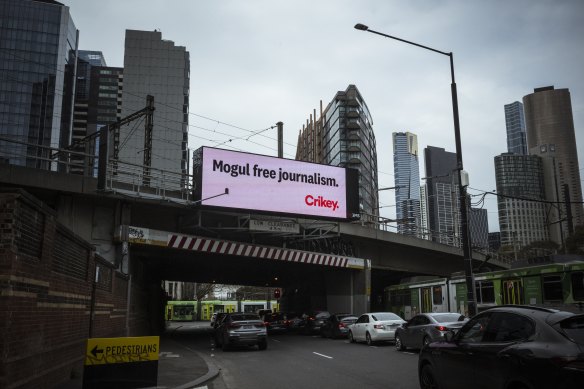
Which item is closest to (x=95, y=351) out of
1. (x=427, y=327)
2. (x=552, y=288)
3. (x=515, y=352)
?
(x=515, y=352)

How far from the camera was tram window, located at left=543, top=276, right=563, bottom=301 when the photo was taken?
743 inches

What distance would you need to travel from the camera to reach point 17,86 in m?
124

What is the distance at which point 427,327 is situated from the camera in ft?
54.9

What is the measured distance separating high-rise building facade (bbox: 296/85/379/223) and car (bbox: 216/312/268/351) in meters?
92.6

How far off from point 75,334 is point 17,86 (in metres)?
131

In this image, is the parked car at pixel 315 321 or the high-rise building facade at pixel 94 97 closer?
the parked car at pixel 315 321

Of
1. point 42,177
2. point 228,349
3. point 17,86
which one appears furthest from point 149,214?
point 17,86

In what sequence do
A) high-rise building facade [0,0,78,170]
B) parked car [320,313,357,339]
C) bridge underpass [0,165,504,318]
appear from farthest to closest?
high-rise building facade [0,0,78,170] → parked car [320,313,357,339] → bridge underpass [0,165,504,318]

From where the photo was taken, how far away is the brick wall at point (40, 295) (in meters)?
7.29

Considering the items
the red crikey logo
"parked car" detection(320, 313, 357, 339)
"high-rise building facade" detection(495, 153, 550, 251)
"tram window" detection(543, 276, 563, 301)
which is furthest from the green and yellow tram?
"high-rise building facade" detection(495, 153, 550, 251)

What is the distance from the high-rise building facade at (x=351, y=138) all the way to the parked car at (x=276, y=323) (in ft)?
259

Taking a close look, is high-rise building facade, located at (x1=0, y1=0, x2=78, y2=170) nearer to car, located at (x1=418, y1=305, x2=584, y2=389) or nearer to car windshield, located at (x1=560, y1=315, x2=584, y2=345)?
car, located at (x1=418, y1=305, x2=584, y2=389)

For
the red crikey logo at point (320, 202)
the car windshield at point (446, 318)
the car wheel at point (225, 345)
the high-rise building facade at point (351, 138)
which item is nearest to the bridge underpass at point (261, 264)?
the red crikey logo at point (320, 202)

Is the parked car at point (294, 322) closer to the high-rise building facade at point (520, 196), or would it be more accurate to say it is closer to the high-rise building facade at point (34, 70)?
the high-rise building facade at point (520, 196)
